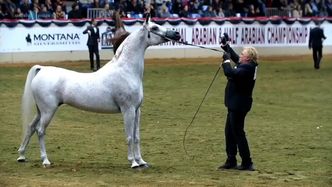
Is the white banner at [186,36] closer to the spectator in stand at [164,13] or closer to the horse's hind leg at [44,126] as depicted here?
the spectator in stand at [164,13]

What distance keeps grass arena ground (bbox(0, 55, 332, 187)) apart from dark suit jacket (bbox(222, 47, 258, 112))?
1.10 m

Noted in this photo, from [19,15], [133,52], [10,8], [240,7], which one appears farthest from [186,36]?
[133,52]

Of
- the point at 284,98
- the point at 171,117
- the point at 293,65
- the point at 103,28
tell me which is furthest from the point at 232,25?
the point at 171,117

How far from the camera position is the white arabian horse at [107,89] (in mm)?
12648

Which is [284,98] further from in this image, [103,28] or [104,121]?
[103,28]

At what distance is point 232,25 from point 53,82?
26240mm

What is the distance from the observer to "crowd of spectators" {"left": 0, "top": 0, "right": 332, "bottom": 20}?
115ft

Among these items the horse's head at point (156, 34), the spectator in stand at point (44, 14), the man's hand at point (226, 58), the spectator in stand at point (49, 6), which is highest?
the horse's head at point (156, 34)

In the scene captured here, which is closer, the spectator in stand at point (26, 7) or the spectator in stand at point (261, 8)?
the spectator in stand at point (26, 7)

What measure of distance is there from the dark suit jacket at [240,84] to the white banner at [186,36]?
21.3 meters

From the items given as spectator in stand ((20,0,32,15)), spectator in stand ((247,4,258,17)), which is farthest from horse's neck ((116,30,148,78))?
spectator in stand ((247,4,258,17))

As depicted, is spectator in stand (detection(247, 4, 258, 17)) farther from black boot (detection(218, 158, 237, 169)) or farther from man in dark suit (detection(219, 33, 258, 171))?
black boot (detection(218, 158, 237, 169))

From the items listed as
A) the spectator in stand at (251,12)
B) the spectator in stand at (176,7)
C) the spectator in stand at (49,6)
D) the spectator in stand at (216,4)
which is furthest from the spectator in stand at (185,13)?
the spectator in stand at (49,6)

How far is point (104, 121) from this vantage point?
19109mm
